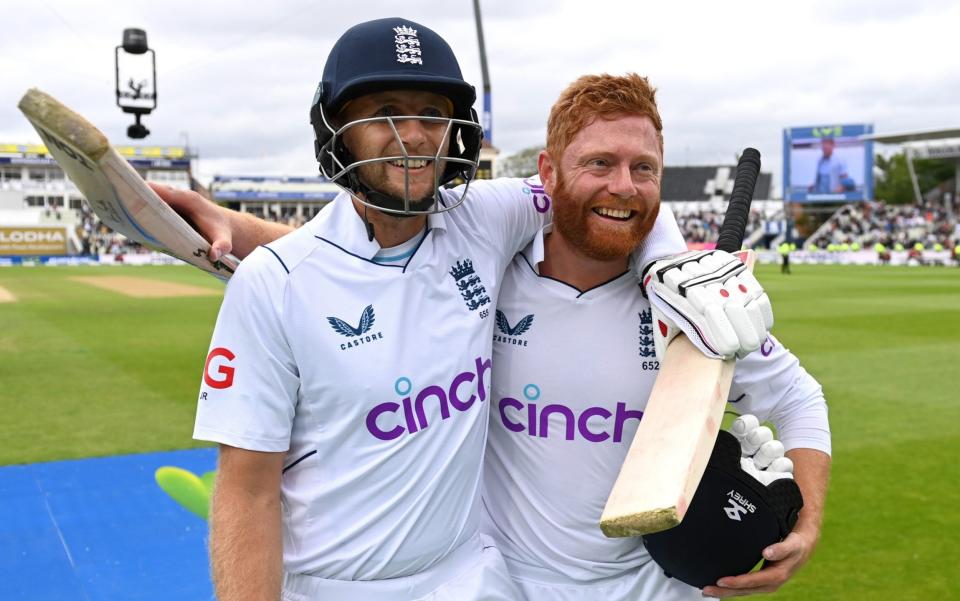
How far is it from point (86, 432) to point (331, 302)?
5.82 m

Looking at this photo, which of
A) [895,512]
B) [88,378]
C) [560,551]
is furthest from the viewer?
[88,378]

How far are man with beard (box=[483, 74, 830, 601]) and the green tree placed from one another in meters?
66.6

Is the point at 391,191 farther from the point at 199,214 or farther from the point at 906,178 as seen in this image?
the point at 906,178

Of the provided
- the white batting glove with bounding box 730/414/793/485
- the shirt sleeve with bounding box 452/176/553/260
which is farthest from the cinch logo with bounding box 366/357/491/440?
the white batting glove with bounding box 730/414/793/485

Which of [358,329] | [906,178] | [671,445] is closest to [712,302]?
[671,445]

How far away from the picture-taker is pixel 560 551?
2186 mm

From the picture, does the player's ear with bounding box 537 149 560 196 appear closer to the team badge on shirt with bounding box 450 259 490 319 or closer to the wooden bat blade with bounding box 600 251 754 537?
the team badge on shirt with bounding box 450 259 490 319

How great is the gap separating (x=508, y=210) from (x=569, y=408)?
0.54 m

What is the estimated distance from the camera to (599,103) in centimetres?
212

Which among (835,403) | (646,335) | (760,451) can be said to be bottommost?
(835,403)

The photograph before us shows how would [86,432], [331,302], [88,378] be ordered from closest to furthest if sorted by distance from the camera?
1. [331,302]
2. [86,432]
3. [88,378]

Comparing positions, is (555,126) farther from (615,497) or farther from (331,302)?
(615,497)

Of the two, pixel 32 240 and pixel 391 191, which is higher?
pixel 391 191

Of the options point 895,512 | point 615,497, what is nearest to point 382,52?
point 615,497
